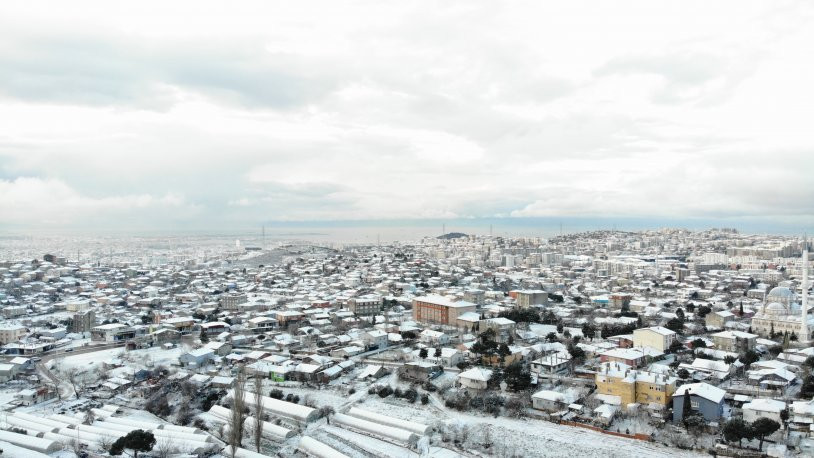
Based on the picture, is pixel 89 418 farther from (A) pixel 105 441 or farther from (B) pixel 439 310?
(B) pixel 439 310

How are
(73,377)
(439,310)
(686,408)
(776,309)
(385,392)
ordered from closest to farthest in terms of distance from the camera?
(686,408), (385,392), (73,377), (776,309), (439,310)

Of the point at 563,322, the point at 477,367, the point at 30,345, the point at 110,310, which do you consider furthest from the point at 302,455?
the point at 110,310

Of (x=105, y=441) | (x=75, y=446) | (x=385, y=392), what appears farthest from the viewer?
(x=385, y=392)

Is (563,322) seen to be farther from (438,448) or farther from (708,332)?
(438,448)

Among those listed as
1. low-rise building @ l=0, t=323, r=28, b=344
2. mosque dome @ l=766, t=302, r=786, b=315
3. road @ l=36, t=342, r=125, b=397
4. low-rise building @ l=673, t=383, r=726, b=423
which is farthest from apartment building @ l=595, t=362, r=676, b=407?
low-rise building @ l=0, t=323, r=28, b=344

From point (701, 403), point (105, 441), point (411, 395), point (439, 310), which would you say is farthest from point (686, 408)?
point (439, 310)

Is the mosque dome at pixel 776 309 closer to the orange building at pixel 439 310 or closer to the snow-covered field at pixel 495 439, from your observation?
the orange building at pixel 439 310

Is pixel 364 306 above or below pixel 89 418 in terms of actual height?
above

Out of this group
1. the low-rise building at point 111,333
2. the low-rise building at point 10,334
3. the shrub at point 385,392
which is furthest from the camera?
the low-rise building at point 111,333

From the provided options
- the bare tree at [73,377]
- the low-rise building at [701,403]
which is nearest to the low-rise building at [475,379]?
the low-rise building at [701,403]

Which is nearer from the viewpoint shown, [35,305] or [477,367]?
[477,367]

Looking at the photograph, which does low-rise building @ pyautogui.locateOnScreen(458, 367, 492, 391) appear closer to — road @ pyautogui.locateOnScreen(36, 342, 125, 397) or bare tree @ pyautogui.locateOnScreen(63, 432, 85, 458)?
bare tree @ pyautogui.locateOnScreen(63, 432, 85, 458)
